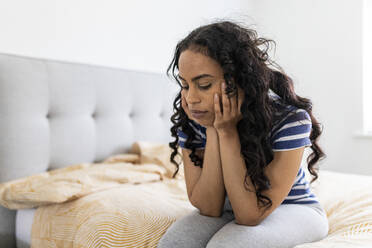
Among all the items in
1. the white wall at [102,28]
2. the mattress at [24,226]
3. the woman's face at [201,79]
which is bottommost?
the mattress at [24,226]

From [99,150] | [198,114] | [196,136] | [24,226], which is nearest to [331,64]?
[99,150]

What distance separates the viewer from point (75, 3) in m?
1.80

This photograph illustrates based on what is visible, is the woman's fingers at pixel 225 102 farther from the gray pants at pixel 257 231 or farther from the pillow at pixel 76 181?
the pillow at pixel 76 181

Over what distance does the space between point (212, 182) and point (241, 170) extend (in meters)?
0.10

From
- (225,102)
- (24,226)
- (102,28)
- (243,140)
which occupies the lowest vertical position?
(24,226)

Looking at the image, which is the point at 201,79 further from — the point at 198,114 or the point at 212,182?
the point at 212,182

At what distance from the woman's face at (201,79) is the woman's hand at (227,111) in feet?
0.08

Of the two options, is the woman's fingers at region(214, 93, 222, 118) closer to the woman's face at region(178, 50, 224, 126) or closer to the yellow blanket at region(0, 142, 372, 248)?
the woman's face at region(178, 50, 224, 126)

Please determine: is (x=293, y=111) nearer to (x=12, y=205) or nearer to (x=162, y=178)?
(x=162, y=178)

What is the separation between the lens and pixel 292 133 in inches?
33.8

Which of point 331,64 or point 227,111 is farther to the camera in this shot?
point 331,64

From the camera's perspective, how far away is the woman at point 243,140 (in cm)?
84

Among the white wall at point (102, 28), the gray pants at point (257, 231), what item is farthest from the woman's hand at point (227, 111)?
the white wall at point (102, 28)

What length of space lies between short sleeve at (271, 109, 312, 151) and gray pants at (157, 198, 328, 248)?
17cm
